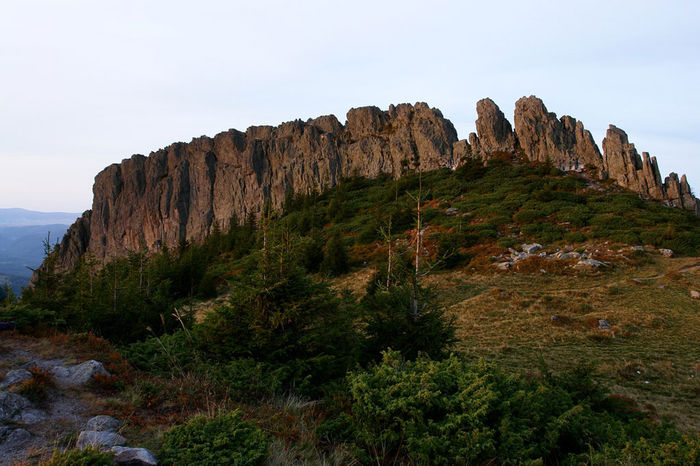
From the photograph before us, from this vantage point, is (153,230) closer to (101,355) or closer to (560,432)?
(101,355)

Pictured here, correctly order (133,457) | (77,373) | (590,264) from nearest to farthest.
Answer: (133,457), (77,373), (590,264)

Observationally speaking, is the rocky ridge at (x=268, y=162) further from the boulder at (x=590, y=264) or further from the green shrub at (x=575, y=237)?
the boulder at (x=590, y=264)

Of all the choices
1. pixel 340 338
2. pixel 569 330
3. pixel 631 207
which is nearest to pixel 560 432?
pixel 340 338

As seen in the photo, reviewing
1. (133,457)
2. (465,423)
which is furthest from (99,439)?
(465,423)

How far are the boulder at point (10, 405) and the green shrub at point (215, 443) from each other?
195 centimetres

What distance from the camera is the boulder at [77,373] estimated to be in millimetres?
5066

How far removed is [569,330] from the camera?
1491 centimetres

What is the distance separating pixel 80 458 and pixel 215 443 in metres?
1.07

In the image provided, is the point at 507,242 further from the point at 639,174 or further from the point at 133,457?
the point at 133,457

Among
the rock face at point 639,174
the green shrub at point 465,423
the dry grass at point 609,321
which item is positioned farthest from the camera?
the rock face at point 639,174

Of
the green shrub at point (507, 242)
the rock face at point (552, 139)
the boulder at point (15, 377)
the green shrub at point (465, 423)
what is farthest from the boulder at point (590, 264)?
the rock face at point (552, 139)

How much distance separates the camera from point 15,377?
469 centimetres

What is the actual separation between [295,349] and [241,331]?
1135 millimetres

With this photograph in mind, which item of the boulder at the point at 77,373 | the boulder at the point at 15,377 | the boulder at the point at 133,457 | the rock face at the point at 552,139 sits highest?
the rock face at the point at 552,139
